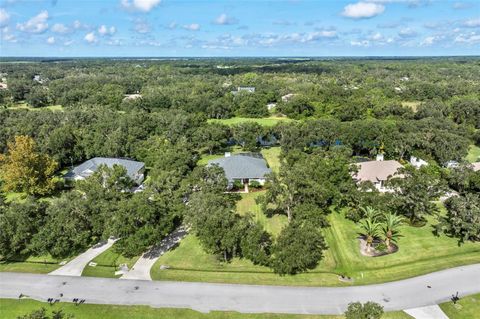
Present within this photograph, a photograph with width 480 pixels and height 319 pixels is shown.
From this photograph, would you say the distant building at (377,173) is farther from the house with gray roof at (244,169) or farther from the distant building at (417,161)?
the house with gray roof at (244,169)

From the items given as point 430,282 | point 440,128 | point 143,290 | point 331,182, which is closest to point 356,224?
point 331,182

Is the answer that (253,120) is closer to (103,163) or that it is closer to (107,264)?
(103,163)

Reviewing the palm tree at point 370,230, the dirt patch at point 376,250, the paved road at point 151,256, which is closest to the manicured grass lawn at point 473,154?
the dirt patch at point 376,250

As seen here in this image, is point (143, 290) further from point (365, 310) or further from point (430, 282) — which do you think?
point (430, 282)

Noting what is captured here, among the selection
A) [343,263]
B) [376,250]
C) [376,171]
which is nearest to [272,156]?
[376,171]

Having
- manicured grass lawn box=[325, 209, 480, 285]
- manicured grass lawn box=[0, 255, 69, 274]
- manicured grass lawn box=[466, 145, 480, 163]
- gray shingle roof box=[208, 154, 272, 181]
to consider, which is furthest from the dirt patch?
manicured grass lawn box=[466, 145, 480, 163]
